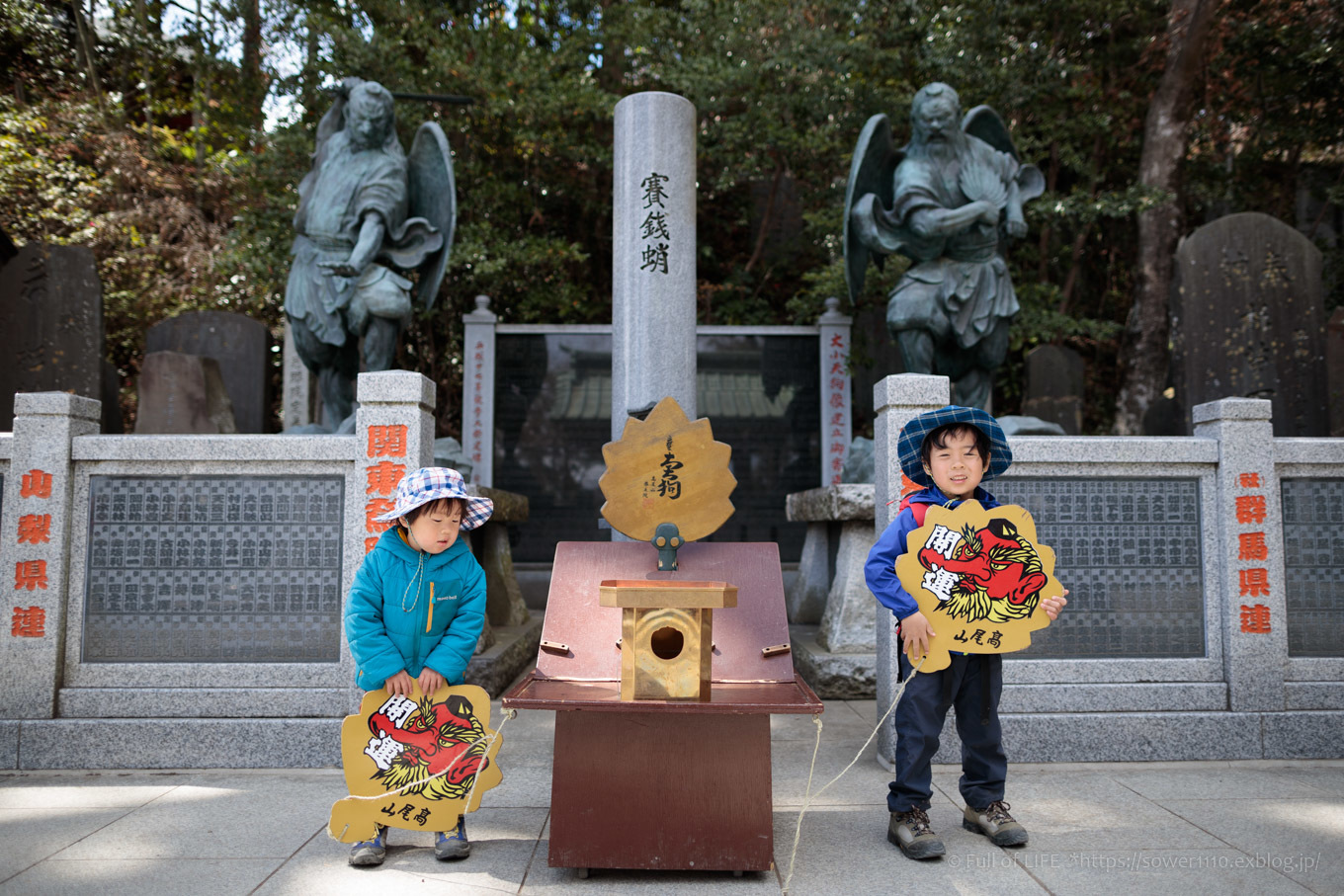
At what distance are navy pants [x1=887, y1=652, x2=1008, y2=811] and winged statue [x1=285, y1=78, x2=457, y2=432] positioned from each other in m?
3.78

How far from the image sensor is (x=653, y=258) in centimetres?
553

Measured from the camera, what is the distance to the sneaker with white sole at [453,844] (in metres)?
2.77

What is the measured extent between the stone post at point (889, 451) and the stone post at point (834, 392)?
4.30 meters

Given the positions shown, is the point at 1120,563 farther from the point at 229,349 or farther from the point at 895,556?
the point at 229,349

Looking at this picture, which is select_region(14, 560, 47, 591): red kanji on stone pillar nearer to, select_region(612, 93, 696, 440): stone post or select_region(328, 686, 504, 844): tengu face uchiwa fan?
select_region(328, 686, 504, 844): tengu face uchiwa fan

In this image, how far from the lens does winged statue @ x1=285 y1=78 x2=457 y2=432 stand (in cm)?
520

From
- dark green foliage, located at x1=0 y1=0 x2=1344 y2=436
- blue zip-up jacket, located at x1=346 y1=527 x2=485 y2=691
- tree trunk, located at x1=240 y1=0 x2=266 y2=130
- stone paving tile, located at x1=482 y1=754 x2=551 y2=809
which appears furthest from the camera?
tree trunk, located at x1=240 y1=0 x2=266 y2=130

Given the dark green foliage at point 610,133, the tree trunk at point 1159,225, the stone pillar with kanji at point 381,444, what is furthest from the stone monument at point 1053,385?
the stone pillar with kanji at point 381,444

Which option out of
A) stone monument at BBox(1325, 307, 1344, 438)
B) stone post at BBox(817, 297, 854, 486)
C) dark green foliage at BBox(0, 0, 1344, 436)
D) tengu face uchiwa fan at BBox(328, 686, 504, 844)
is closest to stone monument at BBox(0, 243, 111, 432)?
dark green foliage at BBox(0, 0, 1344, 436)

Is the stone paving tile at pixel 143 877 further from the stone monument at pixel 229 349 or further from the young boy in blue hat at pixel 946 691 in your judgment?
the stone monument at pixel 229 349

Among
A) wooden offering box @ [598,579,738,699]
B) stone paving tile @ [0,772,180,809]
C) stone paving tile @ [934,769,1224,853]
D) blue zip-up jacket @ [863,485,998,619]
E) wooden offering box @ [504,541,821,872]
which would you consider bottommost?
stone paving tile @ [0,772,180,809]

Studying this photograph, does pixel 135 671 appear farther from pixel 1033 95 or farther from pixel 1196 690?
pixel 1033 95

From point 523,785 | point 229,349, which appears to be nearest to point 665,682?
point 523,785

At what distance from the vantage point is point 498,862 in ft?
9.13
